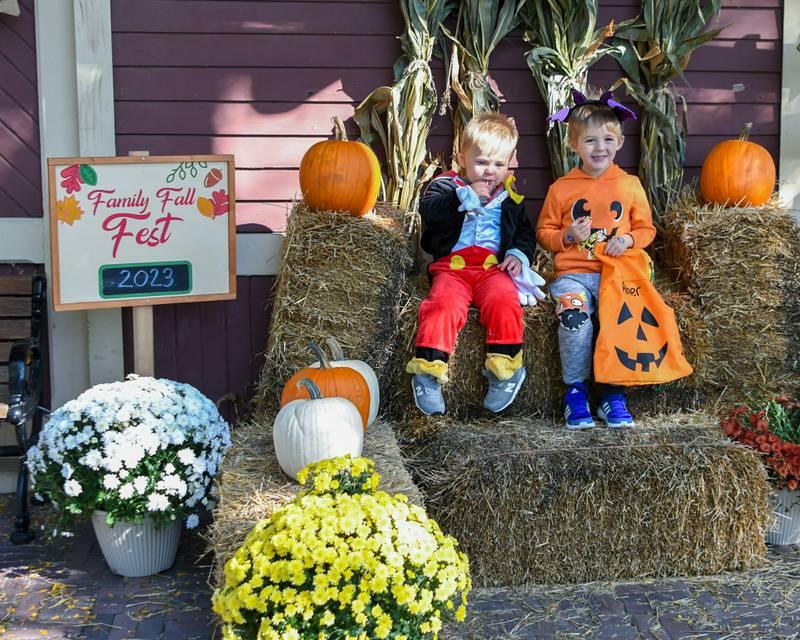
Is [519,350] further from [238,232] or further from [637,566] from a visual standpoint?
[238,232]

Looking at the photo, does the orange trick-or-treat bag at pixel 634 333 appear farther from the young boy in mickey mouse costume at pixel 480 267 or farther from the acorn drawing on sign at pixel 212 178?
the acorn drawing on sign at pixel 212 178

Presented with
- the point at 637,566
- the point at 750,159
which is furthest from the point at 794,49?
the point at 637,566

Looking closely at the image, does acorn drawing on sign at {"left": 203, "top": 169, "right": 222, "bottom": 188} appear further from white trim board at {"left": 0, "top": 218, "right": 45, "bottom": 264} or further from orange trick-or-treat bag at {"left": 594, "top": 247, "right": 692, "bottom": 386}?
orange trick-or-treat bag at {"left": 594, "top": 247, "right": 692, "bottom": 386}

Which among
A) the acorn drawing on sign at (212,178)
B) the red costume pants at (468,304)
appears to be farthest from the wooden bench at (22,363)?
the red costume pants at (468,304)

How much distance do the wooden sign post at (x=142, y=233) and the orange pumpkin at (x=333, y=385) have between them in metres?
0.95

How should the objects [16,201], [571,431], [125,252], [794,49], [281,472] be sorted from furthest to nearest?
[794,49] → [16,201] → [125,252] → [571,431] → [281,472]

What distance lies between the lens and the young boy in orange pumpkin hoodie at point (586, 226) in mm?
3602

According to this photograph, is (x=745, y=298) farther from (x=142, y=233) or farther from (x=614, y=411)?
(x=142, y=233)

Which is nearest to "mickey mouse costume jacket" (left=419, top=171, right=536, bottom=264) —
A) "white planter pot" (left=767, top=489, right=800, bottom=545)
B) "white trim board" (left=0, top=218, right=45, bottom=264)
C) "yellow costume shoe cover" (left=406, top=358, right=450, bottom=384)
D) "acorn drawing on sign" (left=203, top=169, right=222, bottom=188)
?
"yellow costume shoe cover" (left=406, top=358, right=450, bottom=384)

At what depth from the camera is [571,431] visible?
3.43 m

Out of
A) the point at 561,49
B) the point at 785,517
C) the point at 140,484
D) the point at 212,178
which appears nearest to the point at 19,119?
the point at 212,178

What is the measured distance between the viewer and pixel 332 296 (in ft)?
12.2

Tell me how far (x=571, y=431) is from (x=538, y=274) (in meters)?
0.91

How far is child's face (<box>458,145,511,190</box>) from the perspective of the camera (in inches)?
148
